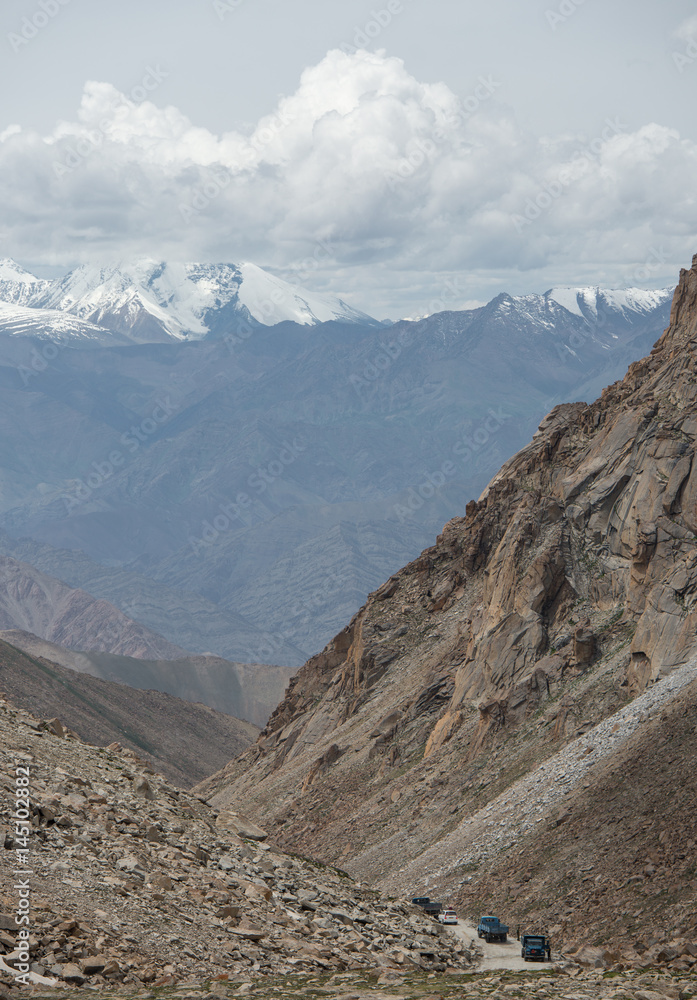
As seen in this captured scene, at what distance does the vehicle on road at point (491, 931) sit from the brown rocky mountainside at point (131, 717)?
369 ft

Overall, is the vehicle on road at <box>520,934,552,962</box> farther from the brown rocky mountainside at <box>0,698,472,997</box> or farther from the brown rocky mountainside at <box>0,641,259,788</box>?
the brown rocky mountainside at <box>0,641,259,788</box>

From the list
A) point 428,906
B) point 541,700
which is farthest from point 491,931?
point 541,700

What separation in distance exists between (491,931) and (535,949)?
2.96 metres

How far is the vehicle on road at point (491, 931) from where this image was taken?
33125mm

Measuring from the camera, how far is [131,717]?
568 feet

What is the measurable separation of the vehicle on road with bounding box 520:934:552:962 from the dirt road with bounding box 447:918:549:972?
0.72ft

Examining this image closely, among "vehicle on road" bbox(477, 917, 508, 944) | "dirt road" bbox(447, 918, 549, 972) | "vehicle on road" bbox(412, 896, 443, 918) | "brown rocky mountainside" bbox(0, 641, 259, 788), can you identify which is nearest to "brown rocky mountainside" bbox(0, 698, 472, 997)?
"dirt road" bbox(447, 918, 549, 972)

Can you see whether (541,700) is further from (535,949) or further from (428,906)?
(535,949)

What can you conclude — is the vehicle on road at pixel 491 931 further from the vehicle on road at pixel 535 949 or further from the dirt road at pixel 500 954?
the vehicle on road at pixel 535 949

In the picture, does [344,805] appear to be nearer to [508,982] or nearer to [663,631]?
[663,631]

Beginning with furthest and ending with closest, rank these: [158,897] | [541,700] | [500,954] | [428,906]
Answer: [541,700], [428,906], [500,954], [158,897]

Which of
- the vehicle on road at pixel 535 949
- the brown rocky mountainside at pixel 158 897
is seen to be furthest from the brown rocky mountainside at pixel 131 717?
the brown rocky mountainside at pixel 158 897

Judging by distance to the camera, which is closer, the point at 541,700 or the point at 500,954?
the point at 500,954

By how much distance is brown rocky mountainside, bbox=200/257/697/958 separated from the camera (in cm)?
3975
